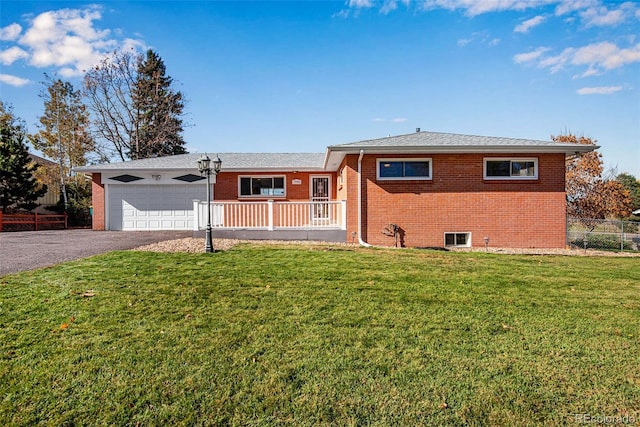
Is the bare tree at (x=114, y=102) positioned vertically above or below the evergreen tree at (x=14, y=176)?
above

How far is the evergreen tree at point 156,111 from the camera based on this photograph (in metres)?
27.2

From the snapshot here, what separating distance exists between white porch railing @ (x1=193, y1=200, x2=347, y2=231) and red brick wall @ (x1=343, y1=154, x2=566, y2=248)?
145 centimetres

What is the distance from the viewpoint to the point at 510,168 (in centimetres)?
1070

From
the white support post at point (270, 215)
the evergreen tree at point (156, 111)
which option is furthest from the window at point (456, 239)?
the evergreen tree at point (156, 111)

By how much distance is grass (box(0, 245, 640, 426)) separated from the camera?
2.40 m

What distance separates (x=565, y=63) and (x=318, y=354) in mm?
15113

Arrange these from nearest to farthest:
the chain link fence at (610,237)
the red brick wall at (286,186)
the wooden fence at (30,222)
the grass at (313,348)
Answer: the grass at (313,348), the chain link fence at (610,237), the red brick wall at (286,186), the wooden fence at (30,222)

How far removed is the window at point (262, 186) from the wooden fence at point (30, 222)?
12.3 metres

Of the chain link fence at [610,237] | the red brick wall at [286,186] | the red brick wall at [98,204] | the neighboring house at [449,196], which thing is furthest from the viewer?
the red brick wall at [286,186]

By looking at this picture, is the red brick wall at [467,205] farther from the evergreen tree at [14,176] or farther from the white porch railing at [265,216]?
the evergreen tree at [14,176]

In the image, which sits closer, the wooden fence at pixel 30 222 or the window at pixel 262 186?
the window at pixel 262 186

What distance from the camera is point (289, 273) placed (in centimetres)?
572

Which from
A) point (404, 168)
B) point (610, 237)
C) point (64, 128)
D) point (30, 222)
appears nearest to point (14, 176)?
point (30, 222)

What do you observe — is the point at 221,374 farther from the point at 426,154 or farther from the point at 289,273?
the point at 426,154
